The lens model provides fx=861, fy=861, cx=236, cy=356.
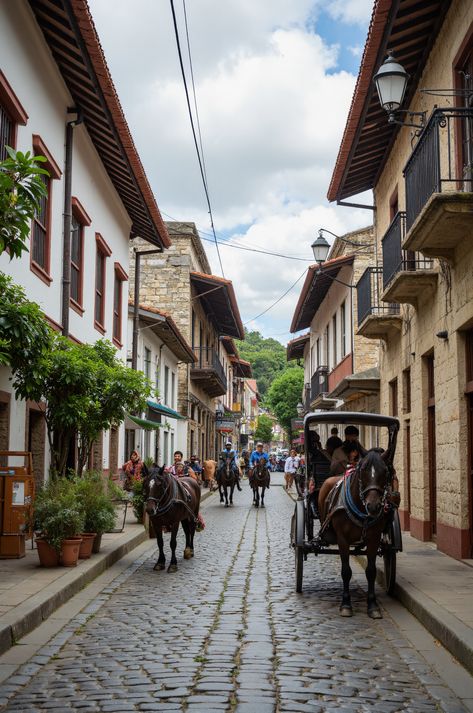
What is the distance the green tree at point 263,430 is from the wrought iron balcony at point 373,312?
92.6 meters

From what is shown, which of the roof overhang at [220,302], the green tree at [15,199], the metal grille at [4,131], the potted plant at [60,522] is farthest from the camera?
the roof overhang at [220,302]

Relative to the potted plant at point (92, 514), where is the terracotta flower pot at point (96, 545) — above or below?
below

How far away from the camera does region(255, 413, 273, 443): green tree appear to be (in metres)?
111

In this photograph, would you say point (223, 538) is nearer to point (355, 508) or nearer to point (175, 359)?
point (355, 508)

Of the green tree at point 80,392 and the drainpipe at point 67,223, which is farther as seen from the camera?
the drainpipe at point 67,223

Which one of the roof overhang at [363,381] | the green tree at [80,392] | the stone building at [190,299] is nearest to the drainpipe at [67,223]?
the green tree at [80,392]

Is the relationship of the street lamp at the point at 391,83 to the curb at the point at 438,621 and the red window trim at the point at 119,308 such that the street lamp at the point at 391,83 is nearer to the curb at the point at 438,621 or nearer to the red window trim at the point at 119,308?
the curb at the point at 438,621

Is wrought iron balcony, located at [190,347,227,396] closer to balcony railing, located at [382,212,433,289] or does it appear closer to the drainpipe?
the drainpipe

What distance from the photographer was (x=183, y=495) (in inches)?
450

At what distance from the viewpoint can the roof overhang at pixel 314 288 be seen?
2455 cm

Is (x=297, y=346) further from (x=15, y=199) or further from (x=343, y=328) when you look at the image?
(x=15, y=199)

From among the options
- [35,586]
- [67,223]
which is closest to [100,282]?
[67,223]

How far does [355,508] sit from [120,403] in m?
5.74

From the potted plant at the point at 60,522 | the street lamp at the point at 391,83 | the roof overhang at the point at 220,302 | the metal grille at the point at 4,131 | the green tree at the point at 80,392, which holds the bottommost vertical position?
the potted plant at the point at 60,522
